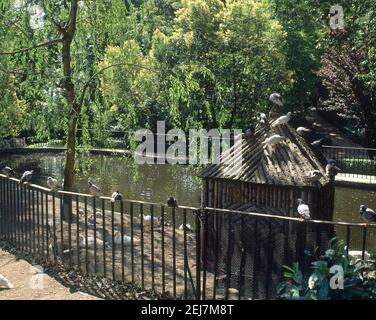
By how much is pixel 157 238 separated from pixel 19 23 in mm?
5977

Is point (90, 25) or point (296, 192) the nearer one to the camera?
point (296, 192)

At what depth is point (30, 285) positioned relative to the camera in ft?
24.9

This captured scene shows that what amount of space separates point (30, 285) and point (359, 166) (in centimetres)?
1995

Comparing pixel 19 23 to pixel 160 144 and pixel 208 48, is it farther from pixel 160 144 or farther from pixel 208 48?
pixel 160 144

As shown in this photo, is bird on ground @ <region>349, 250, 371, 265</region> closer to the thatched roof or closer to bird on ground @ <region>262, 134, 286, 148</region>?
the thatched roof

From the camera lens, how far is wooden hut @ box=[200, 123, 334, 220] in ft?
28.1

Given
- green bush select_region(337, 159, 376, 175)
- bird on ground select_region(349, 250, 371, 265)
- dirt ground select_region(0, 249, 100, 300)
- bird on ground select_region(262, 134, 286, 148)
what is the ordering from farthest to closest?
green bush select_region(337, 159, 376, 175) < bird on ground select_region(262, 134, 286, 148) < dirt ground select_region(0, 249, 100, 300) < bird on ground select_region(349, 250, 371, 265)

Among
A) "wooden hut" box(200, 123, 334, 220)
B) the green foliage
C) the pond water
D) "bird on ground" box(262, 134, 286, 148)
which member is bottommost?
the pond water

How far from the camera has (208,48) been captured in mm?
21312

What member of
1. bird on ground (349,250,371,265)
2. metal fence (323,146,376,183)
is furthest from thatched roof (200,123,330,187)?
metal fence (323,146,376,183)

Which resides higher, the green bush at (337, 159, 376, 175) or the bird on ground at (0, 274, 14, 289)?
the green bush at (337, 159, 376, 175)

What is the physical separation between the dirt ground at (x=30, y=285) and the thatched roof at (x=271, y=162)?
331 centimetres

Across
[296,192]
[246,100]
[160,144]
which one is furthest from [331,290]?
[160,144]
